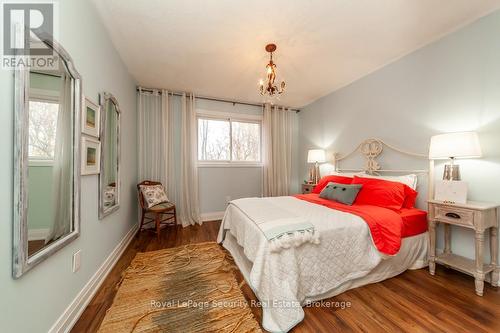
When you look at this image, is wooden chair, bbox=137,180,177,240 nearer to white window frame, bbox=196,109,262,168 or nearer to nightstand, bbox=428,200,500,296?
white window frame, bbox=196,109,262,168

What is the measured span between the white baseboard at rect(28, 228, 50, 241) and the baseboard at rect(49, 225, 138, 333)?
571mm

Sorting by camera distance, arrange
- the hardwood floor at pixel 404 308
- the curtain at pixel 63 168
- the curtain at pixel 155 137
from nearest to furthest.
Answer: the curtain at pixel 63 168 → the hardwood floor at pixel 404 308 → the curtain at pixel 155 137

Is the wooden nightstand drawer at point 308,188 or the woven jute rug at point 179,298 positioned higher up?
the wooden nightstand drawer at point 308,188

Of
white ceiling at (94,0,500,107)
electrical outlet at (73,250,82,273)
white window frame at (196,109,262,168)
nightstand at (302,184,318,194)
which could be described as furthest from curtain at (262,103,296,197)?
electrical outlet at (73,250,82,273)

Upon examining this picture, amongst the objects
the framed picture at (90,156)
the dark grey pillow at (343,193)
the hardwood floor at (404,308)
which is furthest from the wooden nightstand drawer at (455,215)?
the framed picture at (90,156)

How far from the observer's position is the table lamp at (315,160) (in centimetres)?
371

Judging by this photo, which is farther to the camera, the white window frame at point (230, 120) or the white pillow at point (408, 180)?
the white window frame at point (230, 120)

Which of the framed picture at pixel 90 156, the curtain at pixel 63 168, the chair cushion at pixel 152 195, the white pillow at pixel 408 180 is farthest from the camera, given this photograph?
the chair cushion at pixel 152 195

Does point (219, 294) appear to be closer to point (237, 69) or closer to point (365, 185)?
point (365, 185)

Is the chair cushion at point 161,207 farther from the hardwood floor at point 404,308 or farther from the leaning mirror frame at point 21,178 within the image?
the leaning mirror frame at point 21,178

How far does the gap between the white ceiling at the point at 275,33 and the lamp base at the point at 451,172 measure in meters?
1.48

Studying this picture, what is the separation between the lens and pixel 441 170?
2.18m

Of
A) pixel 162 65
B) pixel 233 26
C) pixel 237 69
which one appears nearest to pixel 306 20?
pixel 233 26

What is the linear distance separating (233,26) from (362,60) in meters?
1.84
